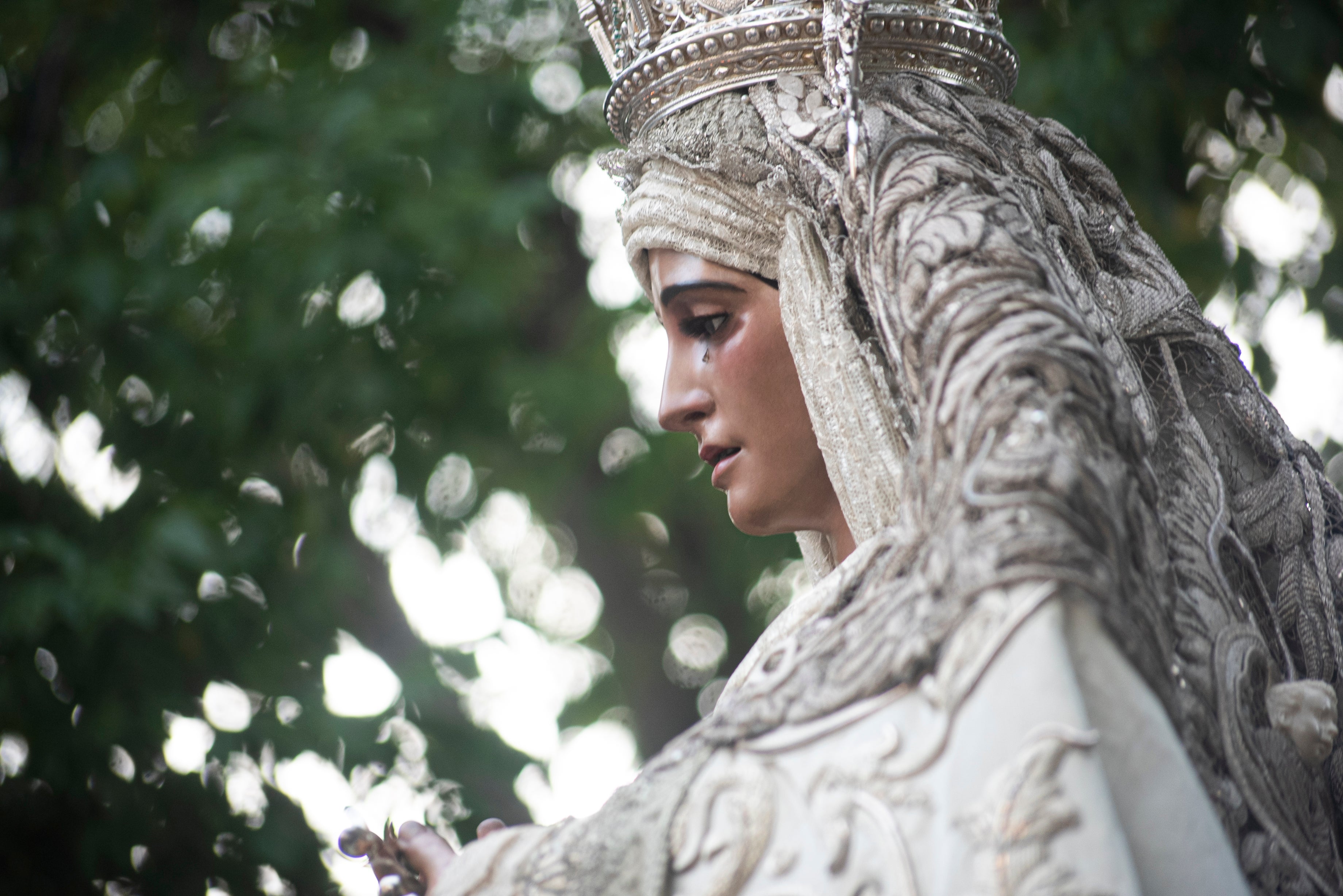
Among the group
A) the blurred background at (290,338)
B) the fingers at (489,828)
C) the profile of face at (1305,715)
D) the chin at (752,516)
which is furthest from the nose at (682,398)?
the blurred background at (290,338)

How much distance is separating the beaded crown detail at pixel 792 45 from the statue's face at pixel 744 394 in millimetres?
276

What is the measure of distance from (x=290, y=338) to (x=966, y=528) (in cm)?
343

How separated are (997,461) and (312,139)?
3.56 m

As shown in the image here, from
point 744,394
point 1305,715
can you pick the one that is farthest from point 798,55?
point 1305,715

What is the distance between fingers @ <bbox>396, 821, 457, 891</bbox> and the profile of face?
1.04m

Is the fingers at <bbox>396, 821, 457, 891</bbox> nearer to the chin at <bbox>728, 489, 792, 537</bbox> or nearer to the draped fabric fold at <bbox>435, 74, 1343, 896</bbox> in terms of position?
the draped fabric fold at <bbox>435, 74, 1343, 896</bbox>

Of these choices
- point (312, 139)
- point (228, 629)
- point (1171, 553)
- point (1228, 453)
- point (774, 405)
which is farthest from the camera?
point (312, 139)

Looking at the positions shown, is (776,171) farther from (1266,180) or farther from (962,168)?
(1266,180)

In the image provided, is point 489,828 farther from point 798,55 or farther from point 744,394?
point 798,55

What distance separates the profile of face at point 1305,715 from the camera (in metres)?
1.58

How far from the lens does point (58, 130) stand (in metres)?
4.55

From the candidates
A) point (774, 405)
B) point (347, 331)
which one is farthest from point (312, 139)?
point (774, 405)

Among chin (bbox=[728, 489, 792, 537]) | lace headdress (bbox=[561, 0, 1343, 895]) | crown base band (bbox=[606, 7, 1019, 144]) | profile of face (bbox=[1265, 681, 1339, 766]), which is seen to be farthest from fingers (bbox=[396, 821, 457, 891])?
crown base band (bbox=[606, 7, 1019, 144])

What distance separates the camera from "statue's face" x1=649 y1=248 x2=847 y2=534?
205cm
